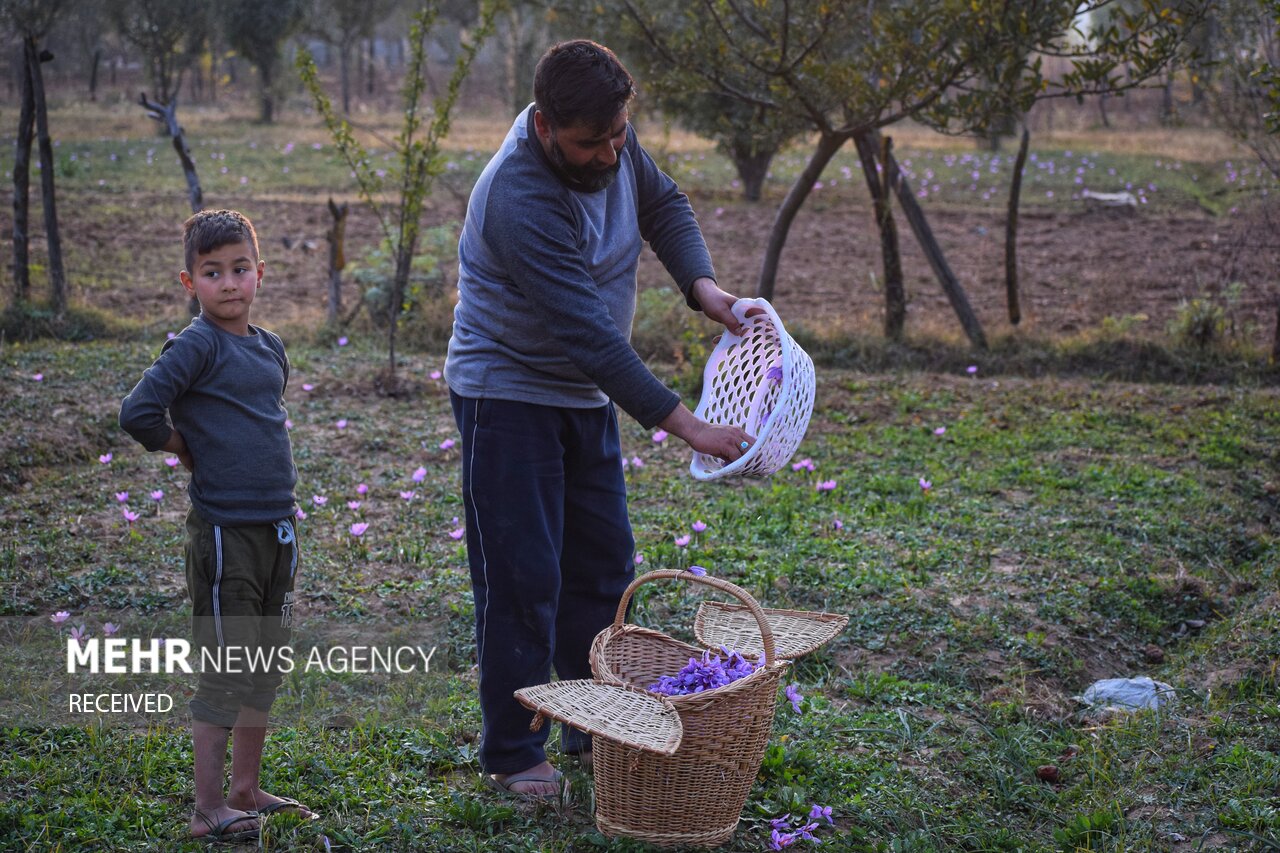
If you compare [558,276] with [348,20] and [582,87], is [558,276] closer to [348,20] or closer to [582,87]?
[582,87]

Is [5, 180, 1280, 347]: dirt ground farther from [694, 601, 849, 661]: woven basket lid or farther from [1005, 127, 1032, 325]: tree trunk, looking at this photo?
[694, 601, 849, 661]: woven basket lid

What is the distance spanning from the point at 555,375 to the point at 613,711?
80 centimetres

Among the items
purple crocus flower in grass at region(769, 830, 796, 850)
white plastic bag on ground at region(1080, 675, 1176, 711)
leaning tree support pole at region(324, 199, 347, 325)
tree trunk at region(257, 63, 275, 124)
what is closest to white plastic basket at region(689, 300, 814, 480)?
purple crocus flower in grass at region(769, 830, 796, 850)

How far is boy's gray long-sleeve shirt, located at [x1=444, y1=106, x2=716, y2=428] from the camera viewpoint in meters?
2.58

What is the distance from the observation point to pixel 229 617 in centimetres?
259

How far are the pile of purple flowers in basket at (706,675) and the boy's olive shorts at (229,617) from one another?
0.90m

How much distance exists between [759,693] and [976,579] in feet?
6.79

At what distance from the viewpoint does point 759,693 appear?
102 inches

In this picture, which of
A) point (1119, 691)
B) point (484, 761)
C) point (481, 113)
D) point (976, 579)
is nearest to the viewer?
point (484, 761)

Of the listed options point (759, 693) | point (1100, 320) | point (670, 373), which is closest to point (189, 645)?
point (759, 693)

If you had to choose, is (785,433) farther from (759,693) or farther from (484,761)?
(484,761)

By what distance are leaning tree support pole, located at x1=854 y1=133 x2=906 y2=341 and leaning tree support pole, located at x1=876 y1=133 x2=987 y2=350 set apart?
3.7 inches

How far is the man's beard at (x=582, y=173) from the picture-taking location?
261 centimetres

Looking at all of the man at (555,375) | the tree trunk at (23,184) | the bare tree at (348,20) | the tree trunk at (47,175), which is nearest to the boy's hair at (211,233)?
the man at (555,375)
